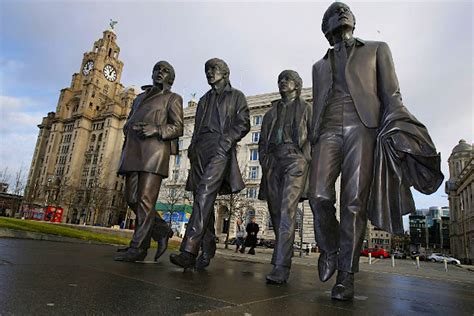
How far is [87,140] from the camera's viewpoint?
79.4 metres

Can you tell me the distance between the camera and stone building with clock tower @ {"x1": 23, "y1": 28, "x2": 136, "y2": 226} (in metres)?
71.2

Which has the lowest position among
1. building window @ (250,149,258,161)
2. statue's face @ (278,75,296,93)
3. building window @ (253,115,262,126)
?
statue's face @ (278,75,296,93)

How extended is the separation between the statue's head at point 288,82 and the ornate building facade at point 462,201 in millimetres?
58589

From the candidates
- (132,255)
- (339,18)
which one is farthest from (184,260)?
(339,18)

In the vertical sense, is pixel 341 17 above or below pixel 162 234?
above

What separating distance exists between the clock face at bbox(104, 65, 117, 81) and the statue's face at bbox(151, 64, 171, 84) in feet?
297

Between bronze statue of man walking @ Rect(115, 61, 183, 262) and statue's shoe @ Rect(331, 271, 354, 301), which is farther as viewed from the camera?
bronze statue of man walking @ Rect(115, 61, 183, 262)

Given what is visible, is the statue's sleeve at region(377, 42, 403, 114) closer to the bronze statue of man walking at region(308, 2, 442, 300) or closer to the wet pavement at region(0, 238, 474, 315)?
the bronze statue of man walking at region(308, 2, 442, 300)

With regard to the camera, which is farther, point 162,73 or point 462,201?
point 462,201

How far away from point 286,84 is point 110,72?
92.8 meters

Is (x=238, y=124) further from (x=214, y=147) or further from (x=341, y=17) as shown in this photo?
(x=341, y=17)

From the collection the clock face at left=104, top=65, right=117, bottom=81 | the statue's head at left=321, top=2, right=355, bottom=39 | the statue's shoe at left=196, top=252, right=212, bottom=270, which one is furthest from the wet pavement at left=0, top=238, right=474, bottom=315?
the clock face at left=104, top=65, right=117, bottom=81

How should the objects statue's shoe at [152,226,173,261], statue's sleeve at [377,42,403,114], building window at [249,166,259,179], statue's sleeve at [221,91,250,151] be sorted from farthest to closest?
building window at [249,166,259,179]
statue's shoe at [152,226,173,261]
statue's sleeve at [221,91,250,151]
statue's sleeve at [377,42,403,114]

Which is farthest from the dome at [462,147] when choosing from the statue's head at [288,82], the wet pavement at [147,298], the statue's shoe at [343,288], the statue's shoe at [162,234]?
the statue's shoe at [343,288]
